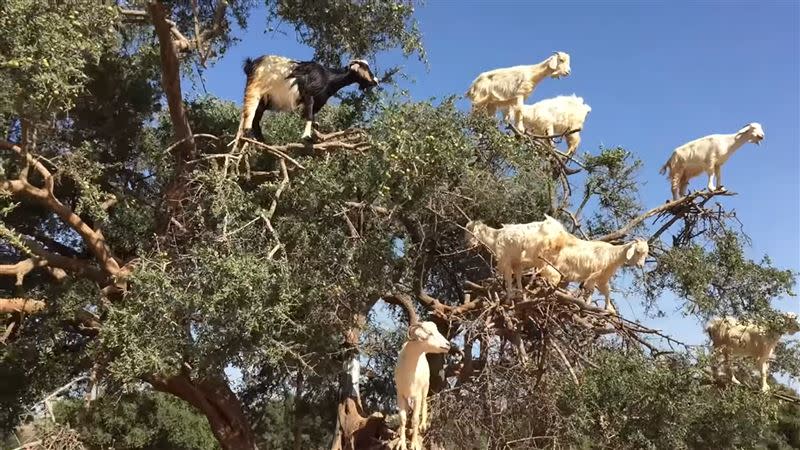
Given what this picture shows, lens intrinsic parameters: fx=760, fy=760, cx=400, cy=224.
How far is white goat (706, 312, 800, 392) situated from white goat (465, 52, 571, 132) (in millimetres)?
3229

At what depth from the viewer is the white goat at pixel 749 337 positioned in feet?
27.7

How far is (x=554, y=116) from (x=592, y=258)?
9.58 ft

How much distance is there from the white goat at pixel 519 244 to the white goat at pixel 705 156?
3064 mm

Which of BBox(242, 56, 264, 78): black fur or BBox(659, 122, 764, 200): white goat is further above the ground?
BBox(242, 56, 264, 78): black fur

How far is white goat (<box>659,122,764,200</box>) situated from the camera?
28.7ft

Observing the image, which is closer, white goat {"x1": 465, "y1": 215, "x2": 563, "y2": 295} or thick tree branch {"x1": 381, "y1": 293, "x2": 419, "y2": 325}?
white goat {"x1": 465, "y1": 215, "x2": 563, "y2": 295}

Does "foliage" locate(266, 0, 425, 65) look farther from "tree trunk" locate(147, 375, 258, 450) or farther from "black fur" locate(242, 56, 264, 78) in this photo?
"tree trunk" locate(147, 375, 258, 450)

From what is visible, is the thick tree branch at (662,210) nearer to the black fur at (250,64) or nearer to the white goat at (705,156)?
the white goat at (705,156)

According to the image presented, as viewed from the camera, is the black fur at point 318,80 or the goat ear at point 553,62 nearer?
the black fur at point 318,80

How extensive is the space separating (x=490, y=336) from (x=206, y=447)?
43.5 ft

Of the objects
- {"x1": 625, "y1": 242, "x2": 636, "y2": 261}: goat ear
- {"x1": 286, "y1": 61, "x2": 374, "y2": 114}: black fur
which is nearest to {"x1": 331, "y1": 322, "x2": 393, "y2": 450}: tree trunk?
{"x1": 286, "y1": 61, "x2": 374, "y2": 114}: black fur

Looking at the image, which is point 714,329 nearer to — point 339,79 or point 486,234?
point 486,234

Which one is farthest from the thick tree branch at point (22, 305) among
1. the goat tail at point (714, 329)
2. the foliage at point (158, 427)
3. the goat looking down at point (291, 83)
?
the goat tail at point (714, 329)

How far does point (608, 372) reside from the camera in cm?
713
